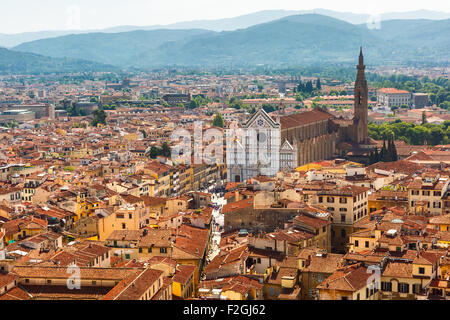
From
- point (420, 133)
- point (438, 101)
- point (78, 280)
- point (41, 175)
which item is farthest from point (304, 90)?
point (78, 280)

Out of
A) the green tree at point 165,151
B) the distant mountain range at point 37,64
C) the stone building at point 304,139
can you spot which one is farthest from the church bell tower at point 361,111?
the distant mountain range at point 37,64

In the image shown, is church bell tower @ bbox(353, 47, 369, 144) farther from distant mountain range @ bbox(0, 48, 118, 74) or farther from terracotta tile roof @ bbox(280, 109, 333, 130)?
distant mountain range @ bbox(0, 48, 118, 74)

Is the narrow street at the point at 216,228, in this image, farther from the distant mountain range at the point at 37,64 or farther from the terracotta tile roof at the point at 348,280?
the distant mountain range at the point at 37,64

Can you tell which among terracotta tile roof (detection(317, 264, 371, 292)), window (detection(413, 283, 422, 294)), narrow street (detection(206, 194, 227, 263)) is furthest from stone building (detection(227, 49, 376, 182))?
window (detection(413, 283, 422, 294))

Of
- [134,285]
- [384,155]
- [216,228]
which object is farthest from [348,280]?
[384,155]

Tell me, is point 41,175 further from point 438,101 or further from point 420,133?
point 438,101

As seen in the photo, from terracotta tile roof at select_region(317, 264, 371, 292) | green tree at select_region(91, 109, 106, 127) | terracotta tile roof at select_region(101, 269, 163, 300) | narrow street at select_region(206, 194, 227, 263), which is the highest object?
terracotta tile roof at select_region(101, 269, 163, 300)

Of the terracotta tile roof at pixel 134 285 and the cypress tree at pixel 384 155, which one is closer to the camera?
the terracotta tile roof at pixel 134 285

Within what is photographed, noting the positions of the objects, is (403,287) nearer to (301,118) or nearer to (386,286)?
(386,286)

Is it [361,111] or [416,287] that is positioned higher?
[361,111]
